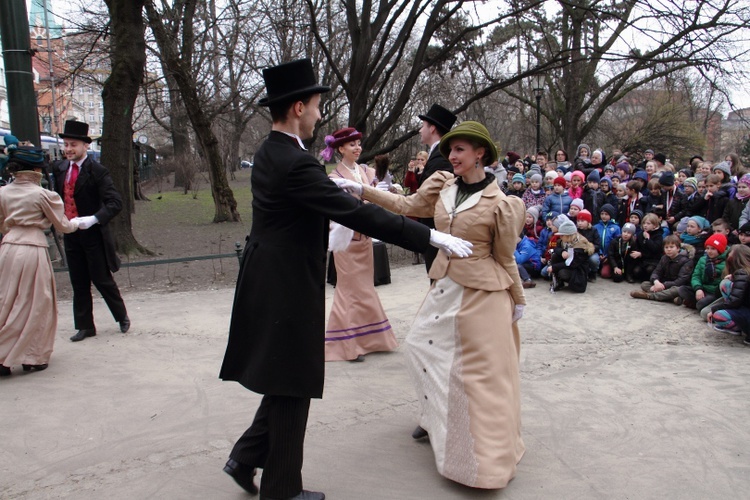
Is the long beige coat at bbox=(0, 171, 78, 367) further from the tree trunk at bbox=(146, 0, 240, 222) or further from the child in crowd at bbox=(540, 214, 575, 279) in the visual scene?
the tree trunk at bbox=(146, 0, 240, 222)

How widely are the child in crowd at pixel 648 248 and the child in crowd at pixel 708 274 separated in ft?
3.56

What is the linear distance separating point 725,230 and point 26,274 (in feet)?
25.2

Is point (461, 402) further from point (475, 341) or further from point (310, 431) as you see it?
point (310, 431)

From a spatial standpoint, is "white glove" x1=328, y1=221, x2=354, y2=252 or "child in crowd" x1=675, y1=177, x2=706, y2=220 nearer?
"white glove" x1=328, y1=221, x2=354, y2=252

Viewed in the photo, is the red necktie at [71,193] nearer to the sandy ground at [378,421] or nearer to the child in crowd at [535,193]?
the sandy ground at [378,421]

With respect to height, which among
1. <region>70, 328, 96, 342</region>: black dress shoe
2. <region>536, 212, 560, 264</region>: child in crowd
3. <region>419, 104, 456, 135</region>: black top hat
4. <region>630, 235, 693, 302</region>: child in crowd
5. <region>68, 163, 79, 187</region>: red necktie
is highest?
<region>419, 104, 456, 135</region>: black top hat

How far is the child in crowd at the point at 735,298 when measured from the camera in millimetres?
5797

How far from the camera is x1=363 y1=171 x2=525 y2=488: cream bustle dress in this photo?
3.15 metres

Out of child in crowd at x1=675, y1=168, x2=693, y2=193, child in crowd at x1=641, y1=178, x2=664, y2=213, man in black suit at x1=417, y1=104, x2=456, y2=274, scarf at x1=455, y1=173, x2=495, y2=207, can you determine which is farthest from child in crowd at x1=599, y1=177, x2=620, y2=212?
scarf at x1=455, y1=173, x2=495, y2=207

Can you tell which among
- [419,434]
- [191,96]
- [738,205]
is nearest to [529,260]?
[738,205]

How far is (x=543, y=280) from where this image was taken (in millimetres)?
8695

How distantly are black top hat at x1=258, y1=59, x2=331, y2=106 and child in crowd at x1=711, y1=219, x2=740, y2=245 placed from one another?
20.9 ft

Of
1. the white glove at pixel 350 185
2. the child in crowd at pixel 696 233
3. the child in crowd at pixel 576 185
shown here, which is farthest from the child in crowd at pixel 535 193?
the white glove at pixel 350 185

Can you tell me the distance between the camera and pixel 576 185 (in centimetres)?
962
